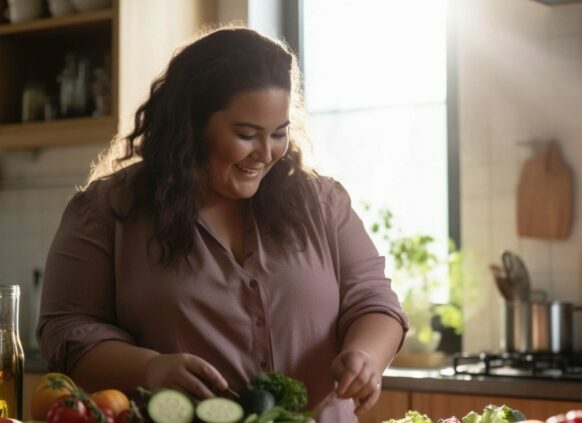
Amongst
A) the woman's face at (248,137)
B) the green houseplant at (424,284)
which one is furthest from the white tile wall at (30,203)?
the woman's face at (248,137)

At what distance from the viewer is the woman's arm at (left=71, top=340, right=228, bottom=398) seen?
1602mm

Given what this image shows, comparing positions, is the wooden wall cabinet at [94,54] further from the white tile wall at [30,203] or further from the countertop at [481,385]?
the countertop at [481,385]

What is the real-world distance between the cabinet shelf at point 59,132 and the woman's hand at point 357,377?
1980mm

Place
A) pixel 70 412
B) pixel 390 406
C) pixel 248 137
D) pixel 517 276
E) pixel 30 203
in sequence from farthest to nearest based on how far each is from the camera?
pixel 30 203, pixel 517 276, pixel 390 406, pixel 248 137, pixel 70 412

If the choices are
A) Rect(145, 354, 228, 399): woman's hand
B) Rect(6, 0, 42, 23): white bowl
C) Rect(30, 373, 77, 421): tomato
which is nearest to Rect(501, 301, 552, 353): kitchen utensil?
Rect(145, 354, 228, 399): woman's hand

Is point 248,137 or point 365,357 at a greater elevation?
point 248,137

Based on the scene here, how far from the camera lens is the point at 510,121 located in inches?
132

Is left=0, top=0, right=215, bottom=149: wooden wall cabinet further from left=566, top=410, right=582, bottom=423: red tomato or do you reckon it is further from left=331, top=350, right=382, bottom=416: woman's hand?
left=566, top=410, right=582, bottom=423: red tomato

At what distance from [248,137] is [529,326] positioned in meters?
1.55

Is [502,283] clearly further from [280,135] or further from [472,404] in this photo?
[280,135]

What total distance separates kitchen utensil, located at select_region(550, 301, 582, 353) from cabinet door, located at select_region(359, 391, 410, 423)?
19.0 inches

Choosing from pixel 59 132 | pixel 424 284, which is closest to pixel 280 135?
pixel 424 284

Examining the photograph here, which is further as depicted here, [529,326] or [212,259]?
[529,326]

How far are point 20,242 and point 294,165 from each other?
2.31 m
